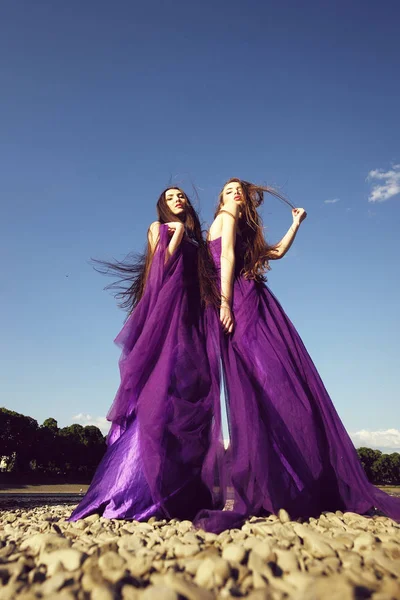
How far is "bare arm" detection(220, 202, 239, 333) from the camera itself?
14.8 feet

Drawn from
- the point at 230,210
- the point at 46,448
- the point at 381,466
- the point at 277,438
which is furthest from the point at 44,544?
the point at 381,466

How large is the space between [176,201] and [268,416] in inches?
111

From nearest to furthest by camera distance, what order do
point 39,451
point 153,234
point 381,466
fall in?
point 153,234
point 39,451
point 381,466

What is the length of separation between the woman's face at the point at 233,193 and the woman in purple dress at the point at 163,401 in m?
0.92

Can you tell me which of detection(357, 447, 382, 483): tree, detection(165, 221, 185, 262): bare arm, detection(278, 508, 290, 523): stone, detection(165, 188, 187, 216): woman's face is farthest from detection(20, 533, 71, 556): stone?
detection(357, 447, 382, 483): tree

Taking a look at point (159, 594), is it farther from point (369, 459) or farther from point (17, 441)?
point (369, 459)

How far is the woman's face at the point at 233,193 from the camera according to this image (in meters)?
5.26

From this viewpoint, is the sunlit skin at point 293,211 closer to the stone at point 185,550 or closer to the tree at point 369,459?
the stone at point 185,550

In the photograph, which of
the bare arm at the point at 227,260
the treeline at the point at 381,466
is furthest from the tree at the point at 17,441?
the treeline at the point at 381,466

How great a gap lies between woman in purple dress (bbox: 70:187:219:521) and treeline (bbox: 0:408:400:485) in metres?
36.2

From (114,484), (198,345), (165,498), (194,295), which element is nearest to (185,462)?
(165,498)

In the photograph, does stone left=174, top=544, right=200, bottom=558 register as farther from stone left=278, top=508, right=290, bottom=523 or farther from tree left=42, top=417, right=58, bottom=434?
tree left=42, top=417, right=58, bottom=434

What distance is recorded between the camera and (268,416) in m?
3.90

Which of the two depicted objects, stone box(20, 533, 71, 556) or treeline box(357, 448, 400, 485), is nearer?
stone box(20, 533, 71, 556)
